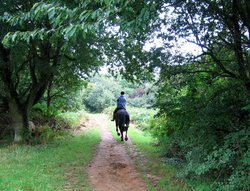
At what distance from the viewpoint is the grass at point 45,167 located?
8719 mm

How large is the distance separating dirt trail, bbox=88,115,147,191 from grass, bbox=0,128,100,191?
0.32 meters

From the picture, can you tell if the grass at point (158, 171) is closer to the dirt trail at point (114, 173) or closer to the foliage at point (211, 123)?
the dirt trail at point (114, 173)

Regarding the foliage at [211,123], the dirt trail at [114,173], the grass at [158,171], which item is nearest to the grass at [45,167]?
the dirt trail at [114,173]

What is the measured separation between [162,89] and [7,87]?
9.14m

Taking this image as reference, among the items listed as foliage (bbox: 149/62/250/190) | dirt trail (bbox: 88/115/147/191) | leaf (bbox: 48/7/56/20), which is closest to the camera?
leaf (bbox: 48/7/56/20)

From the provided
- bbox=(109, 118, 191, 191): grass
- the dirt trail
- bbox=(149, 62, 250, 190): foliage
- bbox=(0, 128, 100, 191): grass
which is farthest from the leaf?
bbox=(109, 118, 191, 191): grass

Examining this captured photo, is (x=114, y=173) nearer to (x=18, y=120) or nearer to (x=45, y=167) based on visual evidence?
(x=45, y=167)

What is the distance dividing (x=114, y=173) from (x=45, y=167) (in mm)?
2358

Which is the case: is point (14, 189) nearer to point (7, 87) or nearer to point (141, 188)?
point (141, 188)

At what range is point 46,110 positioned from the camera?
24719 millimetres

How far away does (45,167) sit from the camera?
10984 mm

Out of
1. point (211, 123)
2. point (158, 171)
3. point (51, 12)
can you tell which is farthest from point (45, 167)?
point (51, 12)

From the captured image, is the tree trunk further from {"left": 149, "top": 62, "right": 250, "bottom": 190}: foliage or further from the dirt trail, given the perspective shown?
{"left": 149, "top": 62, "right": 250, "bottom": 190}: foliage

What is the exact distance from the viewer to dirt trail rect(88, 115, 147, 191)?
8.88 m
